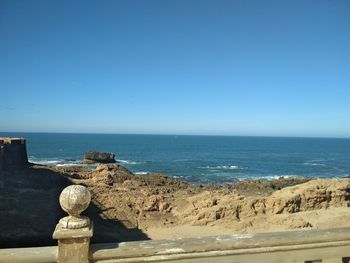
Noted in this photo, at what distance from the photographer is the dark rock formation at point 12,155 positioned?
34794mm

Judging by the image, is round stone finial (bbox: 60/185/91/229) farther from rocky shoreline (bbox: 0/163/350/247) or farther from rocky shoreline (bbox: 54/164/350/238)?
rocky shoreline (bbox: 54/164/350/238)

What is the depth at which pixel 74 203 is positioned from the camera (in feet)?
10.3

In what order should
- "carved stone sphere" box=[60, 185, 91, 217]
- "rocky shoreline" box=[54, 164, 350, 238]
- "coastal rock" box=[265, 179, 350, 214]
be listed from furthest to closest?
1. "coastal rock" box=[265, 179, 350, 214]
2. "rocky shoreline" box=[54, 164, 350, 238]
3. "carved stone sphere" box=[60, 185, 91, 217]

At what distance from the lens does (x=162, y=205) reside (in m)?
19.0

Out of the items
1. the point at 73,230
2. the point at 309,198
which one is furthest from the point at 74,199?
the point at 309,198

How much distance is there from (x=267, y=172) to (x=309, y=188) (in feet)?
131

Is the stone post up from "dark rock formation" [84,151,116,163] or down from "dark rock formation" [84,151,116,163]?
up

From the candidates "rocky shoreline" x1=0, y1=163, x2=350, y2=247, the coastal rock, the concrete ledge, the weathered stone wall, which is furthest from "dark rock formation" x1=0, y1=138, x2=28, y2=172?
the concrete ledge

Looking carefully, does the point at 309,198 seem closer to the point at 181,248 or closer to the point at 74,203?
the point at 181,248

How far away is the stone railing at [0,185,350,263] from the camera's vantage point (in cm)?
317

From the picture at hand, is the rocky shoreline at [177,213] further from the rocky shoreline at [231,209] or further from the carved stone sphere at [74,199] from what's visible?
the carved stone sphere at [74,199]

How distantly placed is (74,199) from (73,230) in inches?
10.9

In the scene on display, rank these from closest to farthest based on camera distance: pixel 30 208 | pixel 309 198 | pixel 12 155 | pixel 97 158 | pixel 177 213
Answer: pixel 309 198 < pixel 30 208 < pixel 177 213 < pixel 12 155 < pixel 97 158

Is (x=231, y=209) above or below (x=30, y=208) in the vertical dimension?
above
